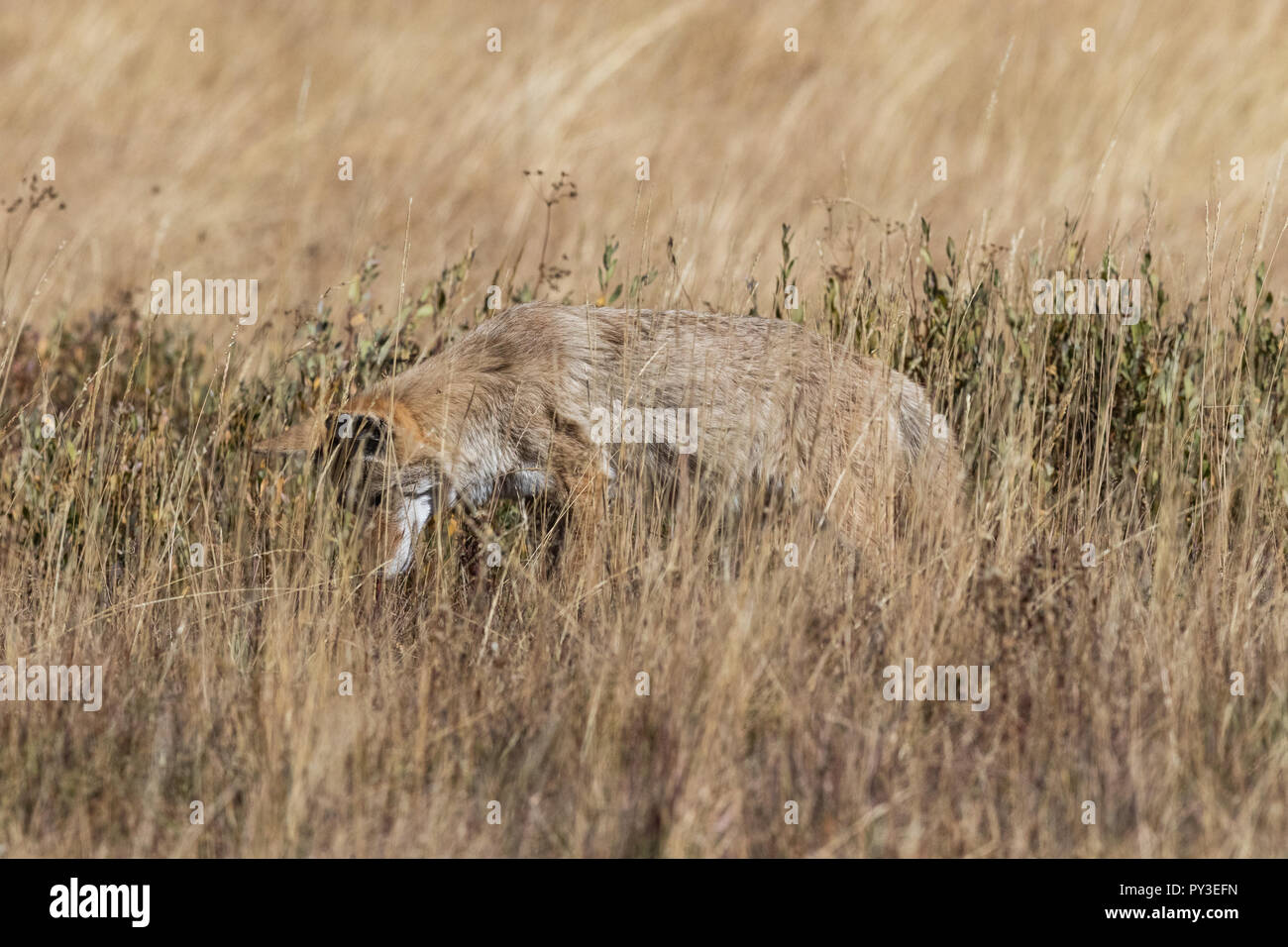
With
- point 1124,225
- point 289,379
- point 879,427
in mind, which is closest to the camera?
point 879,427

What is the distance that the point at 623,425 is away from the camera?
580 centimetres

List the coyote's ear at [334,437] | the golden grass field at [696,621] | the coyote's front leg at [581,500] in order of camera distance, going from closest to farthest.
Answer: the golden grass field at [696,621]
the coyote's front leg at [581,500]
the coyote's ear at [334,437]

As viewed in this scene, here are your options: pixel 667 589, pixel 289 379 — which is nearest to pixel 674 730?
pixel 667 589

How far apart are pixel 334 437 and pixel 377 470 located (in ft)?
0.94

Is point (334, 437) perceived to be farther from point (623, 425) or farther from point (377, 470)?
point (623, 425)

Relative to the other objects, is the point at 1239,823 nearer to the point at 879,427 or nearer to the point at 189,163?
the point at 879,427

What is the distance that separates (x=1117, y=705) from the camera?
14.7 feet

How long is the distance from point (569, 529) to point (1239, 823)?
9.23ft

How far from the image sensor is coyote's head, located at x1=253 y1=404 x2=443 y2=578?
229 inches

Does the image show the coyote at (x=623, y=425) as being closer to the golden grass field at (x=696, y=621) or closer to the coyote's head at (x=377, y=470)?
the coyote's head at (x=377, y=470)

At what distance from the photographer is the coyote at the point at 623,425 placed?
5.89 meters

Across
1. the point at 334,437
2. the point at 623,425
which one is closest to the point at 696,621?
the point at 623,425

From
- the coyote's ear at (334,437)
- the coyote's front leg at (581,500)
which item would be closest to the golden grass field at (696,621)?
the coyote's front leg at (581,500)

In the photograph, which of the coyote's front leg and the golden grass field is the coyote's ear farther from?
the coyote's front leg
